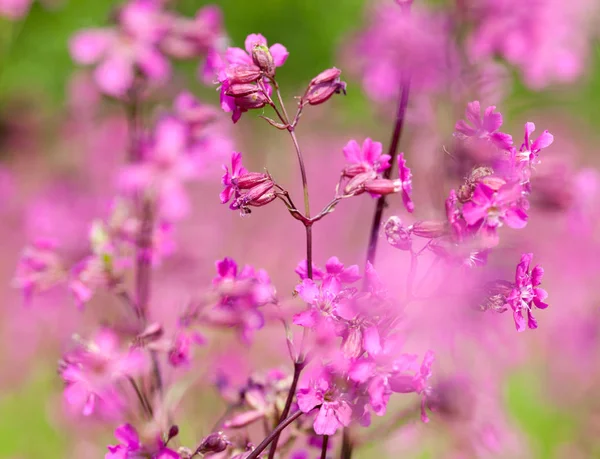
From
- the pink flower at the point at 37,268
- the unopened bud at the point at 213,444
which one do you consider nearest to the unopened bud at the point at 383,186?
the unopened bud at the point at 213,444

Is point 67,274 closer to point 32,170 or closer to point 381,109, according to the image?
point 381,109

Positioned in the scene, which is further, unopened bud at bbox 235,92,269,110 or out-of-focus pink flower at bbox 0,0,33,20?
out-of-focus pink flower at bbox 0,0,33,20

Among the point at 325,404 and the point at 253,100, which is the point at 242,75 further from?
the point at 325,404

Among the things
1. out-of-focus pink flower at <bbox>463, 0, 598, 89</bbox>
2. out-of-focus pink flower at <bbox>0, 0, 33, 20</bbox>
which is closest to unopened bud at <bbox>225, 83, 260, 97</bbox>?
out-of-focus pink flower at <bbox>463, 0, 598, 89</bbox>

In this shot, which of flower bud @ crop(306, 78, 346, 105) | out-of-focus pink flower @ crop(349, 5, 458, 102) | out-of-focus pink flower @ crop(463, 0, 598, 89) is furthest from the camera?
out-of-focus pink flower @ crop(463, 0, 598, 89)

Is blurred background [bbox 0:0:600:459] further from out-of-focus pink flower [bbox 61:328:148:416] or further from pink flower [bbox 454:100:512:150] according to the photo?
out-of-focus pink flower [bbox 61:328:148:416]

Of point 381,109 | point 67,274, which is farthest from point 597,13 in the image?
point 67,274

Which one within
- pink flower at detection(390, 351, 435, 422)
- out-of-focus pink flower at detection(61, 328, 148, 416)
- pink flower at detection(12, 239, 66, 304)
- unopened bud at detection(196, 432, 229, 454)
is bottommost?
unopened bud at detection(196, 432, 229, 454)

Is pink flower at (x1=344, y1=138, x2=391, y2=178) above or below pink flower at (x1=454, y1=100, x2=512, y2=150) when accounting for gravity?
below
